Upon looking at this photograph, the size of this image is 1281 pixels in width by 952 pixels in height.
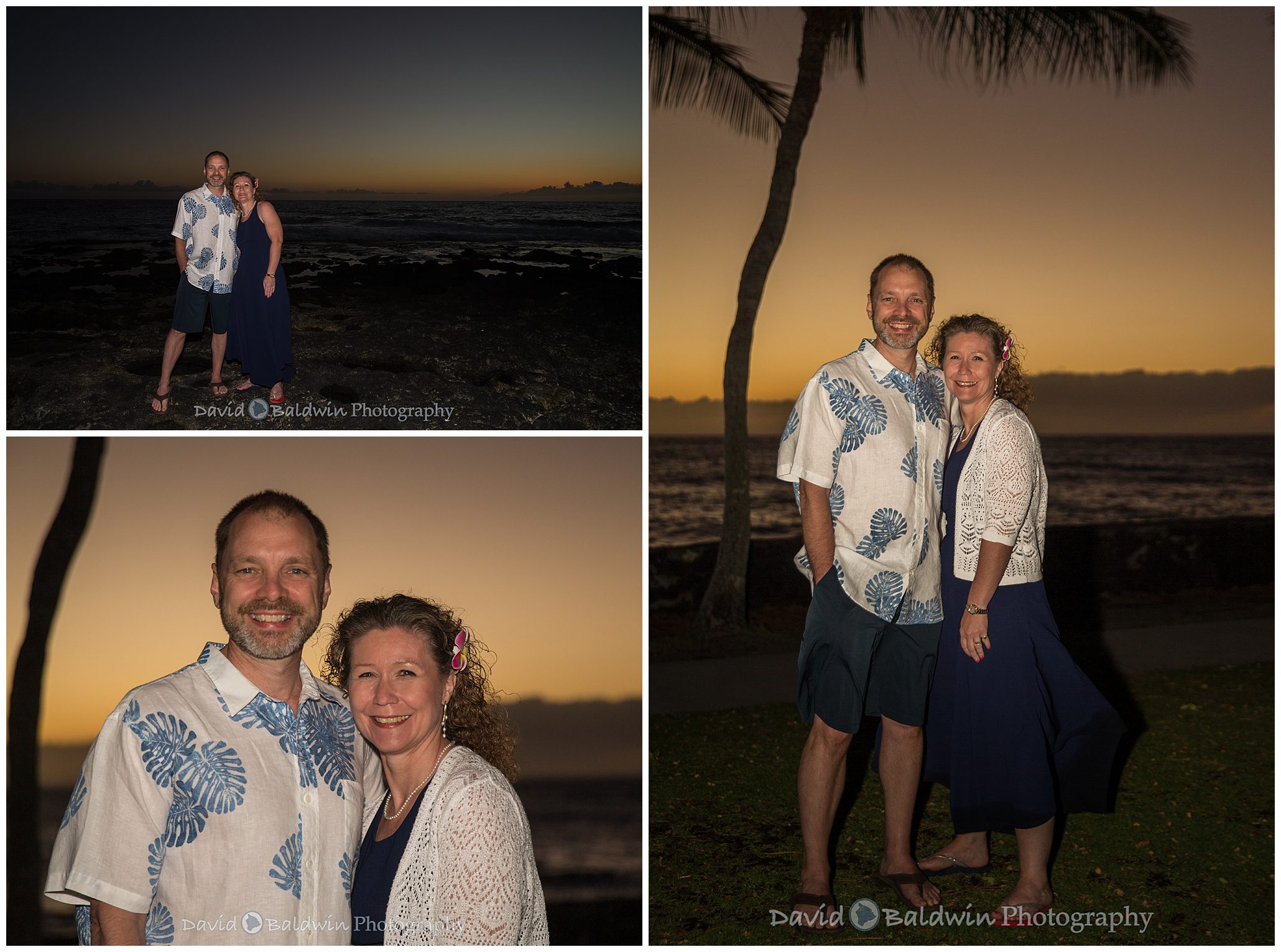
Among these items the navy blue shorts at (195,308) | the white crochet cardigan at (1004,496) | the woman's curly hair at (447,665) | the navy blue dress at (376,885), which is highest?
the navy blue shorts at (195,308)

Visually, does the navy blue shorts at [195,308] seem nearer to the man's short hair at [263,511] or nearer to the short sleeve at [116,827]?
the man's short hair at [263,511]

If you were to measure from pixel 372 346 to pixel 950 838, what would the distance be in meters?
3.29

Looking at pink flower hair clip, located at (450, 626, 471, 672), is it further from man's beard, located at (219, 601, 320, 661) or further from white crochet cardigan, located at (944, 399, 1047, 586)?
white crochet cardigan, located at (944, 399, 1047, 586)

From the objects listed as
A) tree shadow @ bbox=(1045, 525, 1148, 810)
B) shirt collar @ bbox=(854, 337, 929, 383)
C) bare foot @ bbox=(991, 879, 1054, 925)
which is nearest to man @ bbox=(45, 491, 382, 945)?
shirt collar @ bbox=(854, 337, 929, 383)

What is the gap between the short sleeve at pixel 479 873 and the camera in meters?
2.66

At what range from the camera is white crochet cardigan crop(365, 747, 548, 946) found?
8.72 feet

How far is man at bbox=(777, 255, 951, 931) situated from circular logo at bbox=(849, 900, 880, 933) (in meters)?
0.06

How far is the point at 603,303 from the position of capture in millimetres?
4730

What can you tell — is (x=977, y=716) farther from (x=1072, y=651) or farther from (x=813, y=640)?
(x=1072, y=651)

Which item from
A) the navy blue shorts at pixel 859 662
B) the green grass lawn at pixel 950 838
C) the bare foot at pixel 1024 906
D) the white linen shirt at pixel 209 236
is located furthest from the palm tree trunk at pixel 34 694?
the bare foot at pixel 1024 906

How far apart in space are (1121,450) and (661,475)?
24.5 m

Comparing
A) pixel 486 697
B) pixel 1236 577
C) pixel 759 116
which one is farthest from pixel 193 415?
pixel 1236 577

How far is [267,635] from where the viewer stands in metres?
2.77

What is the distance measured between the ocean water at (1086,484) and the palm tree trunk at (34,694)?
63.0 ft
